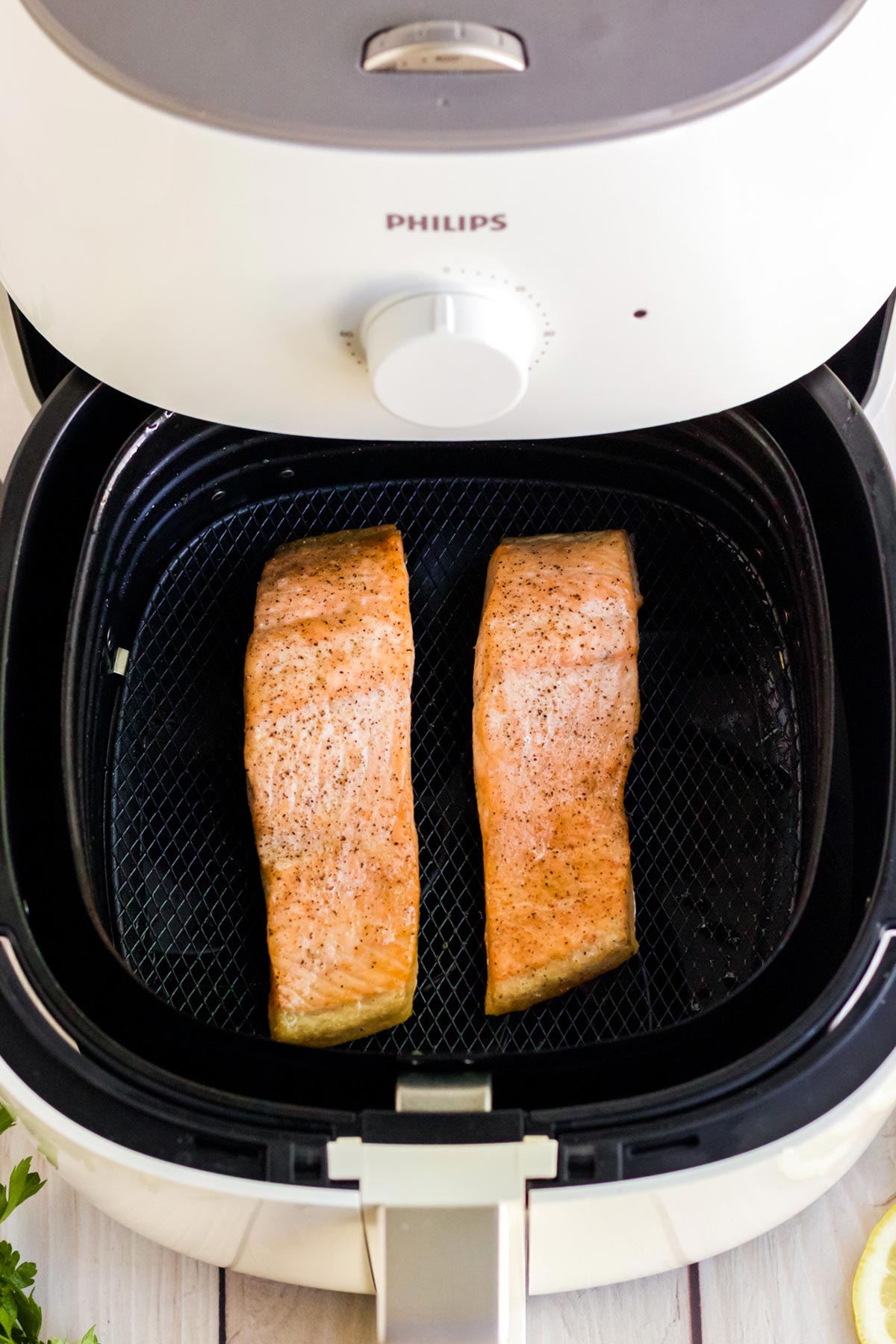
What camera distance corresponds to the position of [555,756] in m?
1.24

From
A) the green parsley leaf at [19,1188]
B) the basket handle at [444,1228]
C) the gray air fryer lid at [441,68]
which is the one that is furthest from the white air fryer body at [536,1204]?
the gray air fryer lid at [441,68]

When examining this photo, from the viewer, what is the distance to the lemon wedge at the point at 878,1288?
107 centimetres

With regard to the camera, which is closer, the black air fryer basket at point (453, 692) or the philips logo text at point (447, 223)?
the philips logo text at point (447, 223)

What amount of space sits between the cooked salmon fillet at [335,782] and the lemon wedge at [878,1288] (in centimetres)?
46

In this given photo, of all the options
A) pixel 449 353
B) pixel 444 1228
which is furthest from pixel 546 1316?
pixel 449 353

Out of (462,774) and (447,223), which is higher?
(447,223)

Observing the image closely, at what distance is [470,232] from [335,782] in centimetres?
60

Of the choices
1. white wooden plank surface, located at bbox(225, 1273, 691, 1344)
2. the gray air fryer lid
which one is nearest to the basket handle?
white wooden plank surface, located at bbox(225, 1273, 691, 1344)

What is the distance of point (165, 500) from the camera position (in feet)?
3.97

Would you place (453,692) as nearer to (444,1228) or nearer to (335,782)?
(335,782)

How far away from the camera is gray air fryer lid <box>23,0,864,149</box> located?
28.3 inches

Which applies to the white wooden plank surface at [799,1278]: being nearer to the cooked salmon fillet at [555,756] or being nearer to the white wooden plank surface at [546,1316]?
the white wooden plank surface at [546,1316]

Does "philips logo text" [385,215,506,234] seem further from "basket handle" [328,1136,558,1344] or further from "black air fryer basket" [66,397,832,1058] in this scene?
"basket handle" [328,1136,558,1344]

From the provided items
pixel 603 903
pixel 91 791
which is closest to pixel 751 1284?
pixel 603 903
